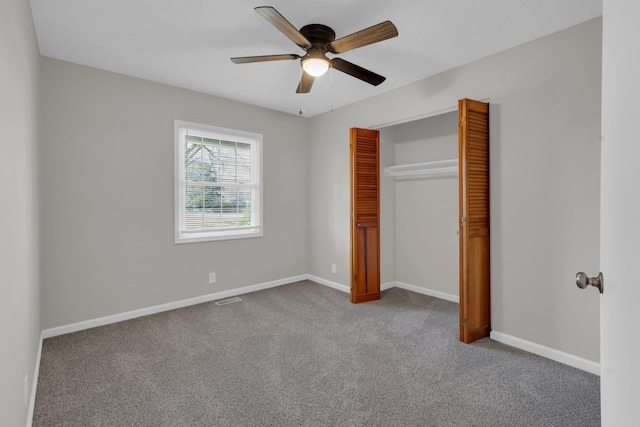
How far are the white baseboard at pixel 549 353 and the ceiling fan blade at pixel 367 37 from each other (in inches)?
106

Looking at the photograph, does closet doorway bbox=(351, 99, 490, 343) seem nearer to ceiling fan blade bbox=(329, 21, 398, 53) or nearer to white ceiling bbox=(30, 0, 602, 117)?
white ceiling bbox=(30, 0, 602, 117)

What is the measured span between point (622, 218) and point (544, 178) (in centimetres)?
229

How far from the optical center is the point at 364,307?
152 inches

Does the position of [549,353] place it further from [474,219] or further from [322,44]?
[322,44]

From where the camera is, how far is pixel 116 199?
340cm

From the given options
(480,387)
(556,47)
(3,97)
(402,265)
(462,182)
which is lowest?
(480,387)

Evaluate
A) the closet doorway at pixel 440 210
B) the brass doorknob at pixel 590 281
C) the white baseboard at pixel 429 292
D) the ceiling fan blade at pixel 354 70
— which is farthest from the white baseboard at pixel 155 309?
the brass doorknob at pixel 590 281

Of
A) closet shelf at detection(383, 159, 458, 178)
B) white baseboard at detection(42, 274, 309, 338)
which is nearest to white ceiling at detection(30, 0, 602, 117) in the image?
closet shelf at detection(383, 159, 458, 178)

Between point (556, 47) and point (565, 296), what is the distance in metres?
1.99

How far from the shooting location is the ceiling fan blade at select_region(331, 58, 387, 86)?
2.54 metres

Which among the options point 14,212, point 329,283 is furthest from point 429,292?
point 14,212

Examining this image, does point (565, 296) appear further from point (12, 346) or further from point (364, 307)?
point (12, 346)

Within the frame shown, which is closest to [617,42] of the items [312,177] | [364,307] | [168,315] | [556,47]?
[556,47]

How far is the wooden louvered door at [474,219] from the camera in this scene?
285cm
